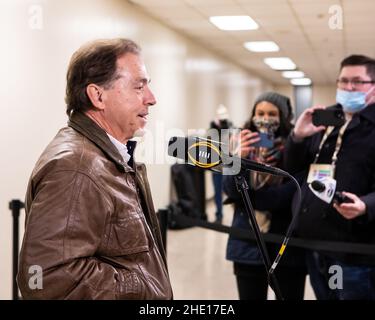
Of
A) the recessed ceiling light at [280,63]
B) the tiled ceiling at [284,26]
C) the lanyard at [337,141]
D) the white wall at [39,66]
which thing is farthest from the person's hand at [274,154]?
the recessed ceiling light at [280,63]

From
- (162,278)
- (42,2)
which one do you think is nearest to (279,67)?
(42,2)

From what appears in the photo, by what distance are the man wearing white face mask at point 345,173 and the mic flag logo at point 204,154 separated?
95 centimetres

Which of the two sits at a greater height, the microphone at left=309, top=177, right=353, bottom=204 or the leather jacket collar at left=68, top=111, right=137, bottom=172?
the leather jacket collar at left=68, top=111, right=137, bottom=172

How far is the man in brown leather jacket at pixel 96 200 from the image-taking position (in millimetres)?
1165

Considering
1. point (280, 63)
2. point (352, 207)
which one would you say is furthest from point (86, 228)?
point (280, 63)

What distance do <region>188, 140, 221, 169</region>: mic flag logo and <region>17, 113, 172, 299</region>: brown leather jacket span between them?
0.17 m

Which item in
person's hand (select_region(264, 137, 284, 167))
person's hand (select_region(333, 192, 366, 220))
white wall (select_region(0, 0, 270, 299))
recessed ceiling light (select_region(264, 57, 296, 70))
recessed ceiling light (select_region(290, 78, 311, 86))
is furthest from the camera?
recessed ceiling light (select_region(290, 78, 311, 86))

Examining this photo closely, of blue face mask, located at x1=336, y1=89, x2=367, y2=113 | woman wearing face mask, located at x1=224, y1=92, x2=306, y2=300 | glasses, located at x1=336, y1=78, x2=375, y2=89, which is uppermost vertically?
glasses, located at x1=336, y1=78, x2=375, y2=89

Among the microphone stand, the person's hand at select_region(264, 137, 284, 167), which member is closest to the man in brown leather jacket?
the microphone stand

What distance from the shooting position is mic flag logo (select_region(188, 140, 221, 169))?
4.49ft

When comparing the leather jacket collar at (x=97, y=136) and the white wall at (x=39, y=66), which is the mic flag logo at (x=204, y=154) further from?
the white wall at (x=39, y=66)

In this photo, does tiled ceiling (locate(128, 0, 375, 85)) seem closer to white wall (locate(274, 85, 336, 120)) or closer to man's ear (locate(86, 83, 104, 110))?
man's ear (locate(86, 83, 104, 110))

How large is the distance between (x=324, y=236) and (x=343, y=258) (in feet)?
0.44
